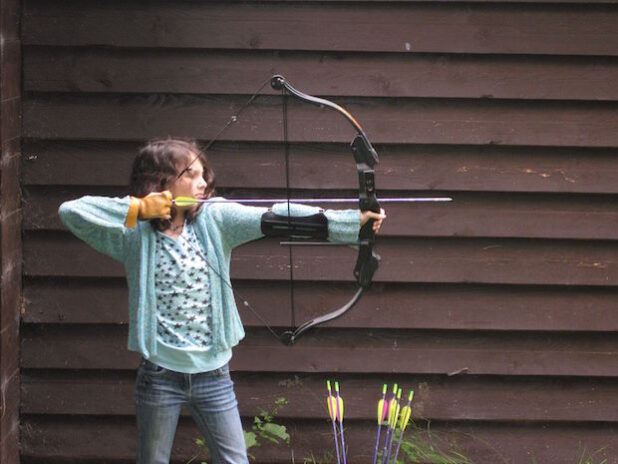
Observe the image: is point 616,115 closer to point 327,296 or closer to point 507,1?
point 507,1

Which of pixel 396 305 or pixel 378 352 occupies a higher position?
pixel 396 305

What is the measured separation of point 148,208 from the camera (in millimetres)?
3070

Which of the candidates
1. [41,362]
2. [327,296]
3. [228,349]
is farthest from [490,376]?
[41,362]

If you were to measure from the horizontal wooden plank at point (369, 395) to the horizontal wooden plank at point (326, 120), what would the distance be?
84cm

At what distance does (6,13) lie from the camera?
12.5 ft

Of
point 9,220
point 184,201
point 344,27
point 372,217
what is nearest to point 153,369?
point 184,201

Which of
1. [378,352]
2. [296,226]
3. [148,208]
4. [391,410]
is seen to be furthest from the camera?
[378,352]

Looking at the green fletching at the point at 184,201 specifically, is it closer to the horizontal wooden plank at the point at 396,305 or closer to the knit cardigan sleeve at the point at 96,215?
the knit cardigan sleeve at the point at 96,215

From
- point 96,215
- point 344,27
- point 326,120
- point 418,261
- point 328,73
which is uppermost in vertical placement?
point 344,27

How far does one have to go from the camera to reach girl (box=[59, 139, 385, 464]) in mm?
3168

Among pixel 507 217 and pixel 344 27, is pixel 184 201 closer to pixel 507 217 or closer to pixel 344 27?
pixel 344 27

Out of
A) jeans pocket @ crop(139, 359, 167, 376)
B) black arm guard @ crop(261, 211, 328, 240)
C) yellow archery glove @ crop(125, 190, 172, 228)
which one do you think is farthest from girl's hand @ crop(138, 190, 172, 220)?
jeans pocket @ crop(139, 359, 167, 376)

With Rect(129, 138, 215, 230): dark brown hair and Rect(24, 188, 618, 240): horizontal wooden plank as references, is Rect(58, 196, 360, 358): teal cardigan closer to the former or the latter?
Rect(129, 138, 215, 230): dark brown hair

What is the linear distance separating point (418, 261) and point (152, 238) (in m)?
1.18
